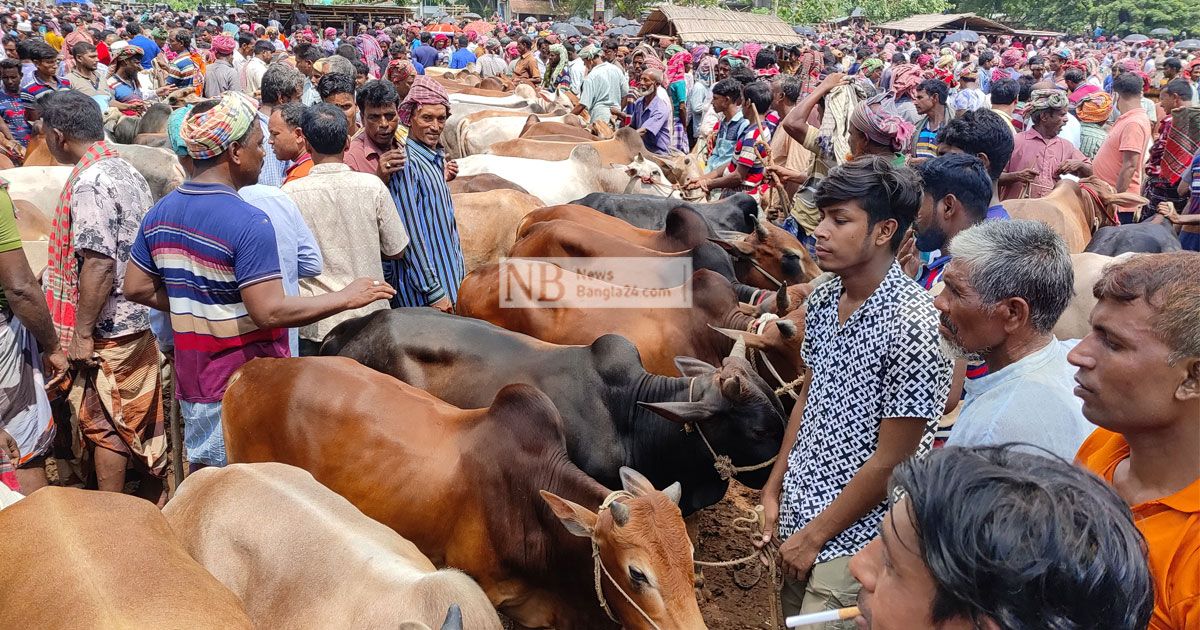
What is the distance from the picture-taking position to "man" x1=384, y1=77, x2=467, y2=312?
5.35 meters

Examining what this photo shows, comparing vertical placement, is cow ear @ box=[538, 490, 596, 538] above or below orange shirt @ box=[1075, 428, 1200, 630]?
below

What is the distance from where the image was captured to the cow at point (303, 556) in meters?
2.75

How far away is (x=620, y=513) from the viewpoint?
115 inches

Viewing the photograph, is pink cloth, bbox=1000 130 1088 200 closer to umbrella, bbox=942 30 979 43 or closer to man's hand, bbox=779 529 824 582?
man's hand, bbox=779 529 824 582

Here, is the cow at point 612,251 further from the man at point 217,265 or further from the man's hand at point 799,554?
the man's hand at point 799,554

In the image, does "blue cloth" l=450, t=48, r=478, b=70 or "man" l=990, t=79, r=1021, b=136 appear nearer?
"man" l=990, t=79, r=1021, b=136

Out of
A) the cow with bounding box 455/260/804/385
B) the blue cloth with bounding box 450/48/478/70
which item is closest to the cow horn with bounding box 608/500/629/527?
the cow with bounding box 455/260/804/385

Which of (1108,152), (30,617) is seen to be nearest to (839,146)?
(1108,152)

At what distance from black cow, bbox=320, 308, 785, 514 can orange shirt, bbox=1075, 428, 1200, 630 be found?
6.93 ft

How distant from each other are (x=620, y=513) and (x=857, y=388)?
867 mm

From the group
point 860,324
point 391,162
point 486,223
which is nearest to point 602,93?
point 486,223

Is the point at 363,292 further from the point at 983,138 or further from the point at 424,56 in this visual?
the point at 424,56

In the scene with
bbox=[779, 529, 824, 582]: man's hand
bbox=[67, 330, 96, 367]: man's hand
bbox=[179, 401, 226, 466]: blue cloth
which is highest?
bbox=[779, 529, 824, 582]: man's hand

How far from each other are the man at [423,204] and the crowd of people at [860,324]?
0.05ft
